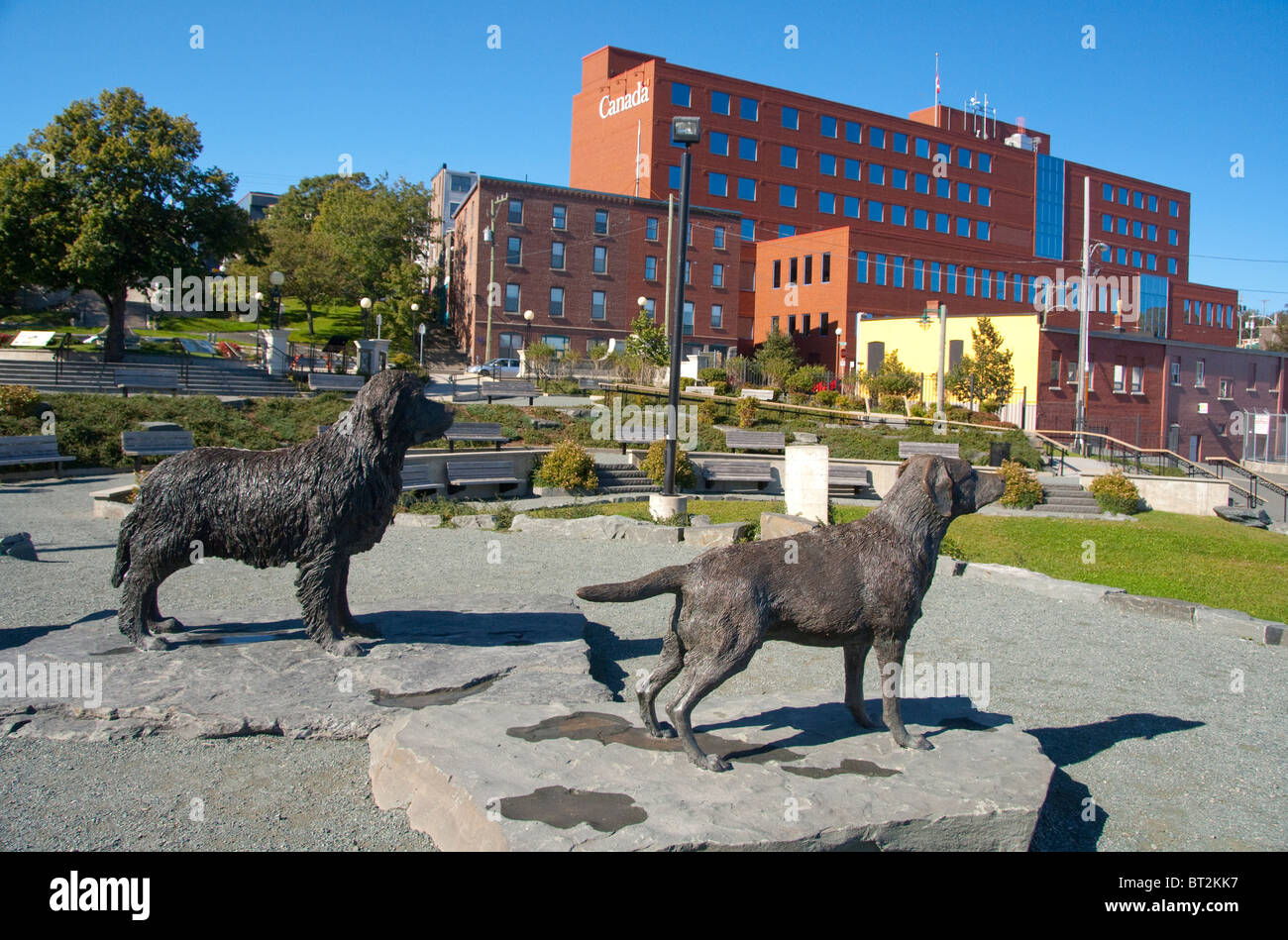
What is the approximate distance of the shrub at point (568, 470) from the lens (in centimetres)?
1783

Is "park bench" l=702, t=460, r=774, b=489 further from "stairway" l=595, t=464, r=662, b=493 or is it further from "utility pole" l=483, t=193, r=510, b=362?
"utility pole" l=483, t=193, r=510, b=362

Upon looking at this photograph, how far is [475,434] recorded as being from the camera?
2025cm

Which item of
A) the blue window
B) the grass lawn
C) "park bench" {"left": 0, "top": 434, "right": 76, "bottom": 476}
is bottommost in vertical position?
the grass lawn

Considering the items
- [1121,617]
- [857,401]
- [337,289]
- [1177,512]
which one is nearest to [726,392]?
[857,401]

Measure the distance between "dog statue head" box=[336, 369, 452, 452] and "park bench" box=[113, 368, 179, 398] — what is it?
22138 millimetres

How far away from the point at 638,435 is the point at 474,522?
846cm

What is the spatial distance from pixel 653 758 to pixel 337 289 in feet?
185

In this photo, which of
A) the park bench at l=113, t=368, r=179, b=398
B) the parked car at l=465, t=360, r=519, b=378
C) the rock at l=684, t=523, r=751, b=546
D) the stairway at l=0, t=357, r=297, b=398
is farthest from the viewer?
the parked car at l=465, t=360, r=519, b=378

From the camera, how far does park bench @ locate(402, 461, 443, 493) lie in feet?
52.6

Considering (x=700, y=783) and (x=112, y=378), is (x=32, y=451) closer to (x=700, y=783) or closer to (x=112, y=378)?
(x=112, y=378)

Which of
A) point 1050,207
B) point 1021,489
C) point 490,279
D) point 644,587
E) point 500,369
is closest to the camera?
point 644,587

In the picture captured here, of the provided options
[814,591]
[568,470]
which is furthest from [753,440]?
[814,591]

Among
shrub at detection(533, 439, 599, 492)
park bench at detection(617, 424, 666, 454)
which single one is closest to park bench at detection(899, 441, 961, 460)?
park bench at detection(617, 424, 666, 454)

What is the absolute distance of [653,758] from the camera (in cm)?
447
